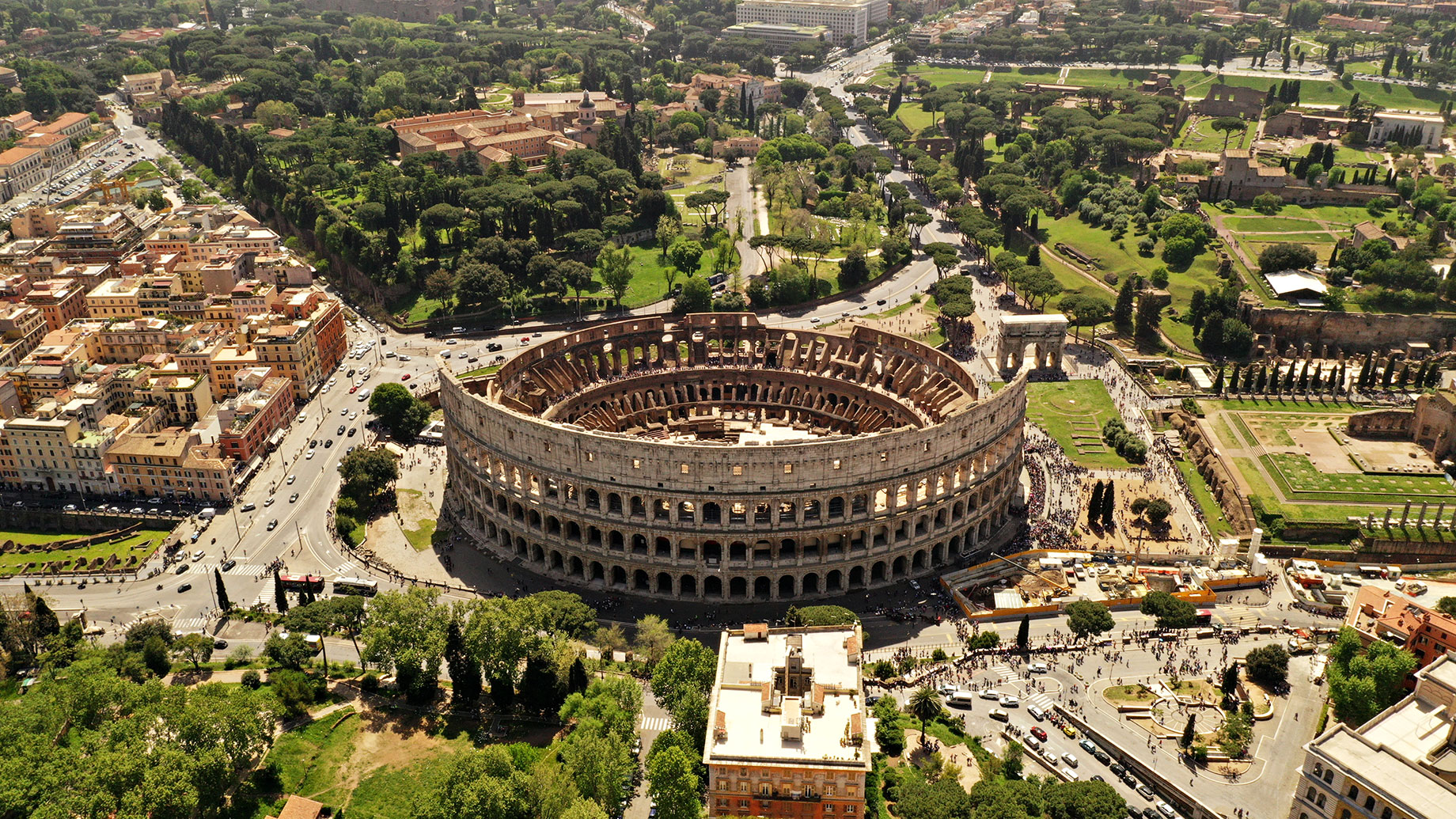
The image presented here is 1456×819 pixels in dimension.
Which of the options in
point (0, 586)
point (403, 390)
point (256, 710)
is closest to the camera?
point (256, 710)

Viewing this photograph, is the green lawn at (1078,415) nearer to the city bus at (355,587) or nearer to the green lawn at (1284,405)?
the green lawn at (1284,405)

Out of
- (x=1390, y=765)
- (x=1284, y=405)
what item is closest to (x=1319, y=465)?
(x=1284, y=405)

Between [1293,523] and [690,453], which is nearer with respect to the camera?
[690,453]

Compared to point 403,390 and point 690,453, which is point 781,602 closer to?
point 690,453

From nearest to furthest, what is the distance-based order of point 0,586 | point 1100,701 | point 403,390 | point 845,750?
point 845,750 < point 1100,701 < point 0,586 < point 403,390

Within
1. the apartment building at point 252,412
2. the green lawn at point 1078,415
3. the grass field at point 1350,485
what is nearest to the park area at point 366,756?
the apartment building at point 252,412

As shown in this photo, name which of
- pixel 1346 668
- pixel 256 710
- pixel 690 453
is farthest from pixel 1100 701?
pixel 256 710

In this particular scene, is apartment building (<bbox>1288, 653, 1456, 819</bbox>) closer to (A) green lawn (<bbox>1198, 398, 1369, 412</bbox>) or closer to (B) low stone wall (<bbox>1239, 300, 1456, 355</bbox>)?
(A) green lawn (<bbox>1198, 398, 1369, 412</bbox>)

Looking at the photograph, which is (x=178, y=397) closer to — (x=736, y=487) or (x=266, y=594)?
(x=266, y=594)
